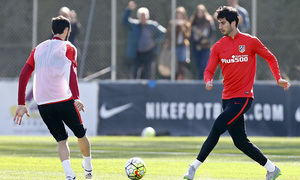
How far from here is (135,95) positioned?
19.1 m

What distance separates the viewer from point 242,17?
720 inches

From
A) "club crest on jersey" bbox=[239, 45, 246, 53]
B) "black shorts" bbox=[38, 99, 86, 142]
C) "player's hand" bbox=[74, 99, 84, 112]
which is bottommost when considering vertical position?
"black shorts" bbox=[38, 99, 86, 142]

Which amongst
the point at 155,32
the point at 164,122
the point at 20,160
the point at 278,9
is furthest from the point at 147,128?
the point at 20,160

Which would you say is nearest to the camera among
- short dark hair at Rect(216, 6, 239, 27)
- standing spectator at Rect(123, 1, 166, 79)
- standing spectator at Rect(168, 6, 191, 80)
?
short dark hair at Rect(216, 6, 239, 27)

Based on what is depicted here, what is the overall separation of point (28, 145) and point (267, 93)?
6794 millimetres

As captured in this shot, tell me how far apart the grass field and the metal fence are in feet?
13.7

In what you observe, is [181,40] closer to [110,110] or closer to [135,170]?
[110,110]

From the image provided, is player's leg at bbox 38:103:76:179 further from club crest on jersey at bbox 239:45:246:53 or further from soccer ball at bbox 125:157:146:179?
club crest on jersey at bbox 239:45:246:53

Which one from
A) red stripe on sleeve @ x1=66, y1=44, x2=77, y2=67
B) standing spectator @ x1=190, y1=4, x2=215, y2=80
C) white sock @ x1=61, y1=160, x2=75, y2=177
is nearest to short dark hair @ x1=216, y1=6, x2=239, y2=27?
red stripe on sleeve @ x1=66, y1=44, x2=77, y2=67

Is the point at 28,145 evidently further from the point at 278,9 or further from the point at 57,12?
the point at 278,9

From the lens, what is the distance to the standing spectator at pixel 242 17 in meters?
18.1

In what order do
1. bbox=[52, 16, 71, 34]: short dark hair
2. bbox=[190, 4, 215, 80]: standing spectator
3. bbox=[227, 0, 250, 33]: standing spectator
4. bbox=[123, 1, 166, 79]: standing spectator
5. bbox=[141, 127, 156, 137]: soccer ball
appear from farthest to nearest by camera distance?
bbox=[123, 1, 166, 79]: standing spectator
bbox=[190, 4, 215, 80]: standing spectator
bbox=[141, 127, 156, 137]: soccer ball
bbox=[227, 0, 250, 33]: standing spectator
bbox=[52, 16, 71, 34]: short dark hair

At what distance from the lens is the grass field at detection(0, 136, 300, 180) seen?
9.17 meters

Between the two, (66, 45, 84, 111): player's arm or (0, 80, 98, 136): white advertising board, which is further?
(0, 80, 98, 136): white advertising board
